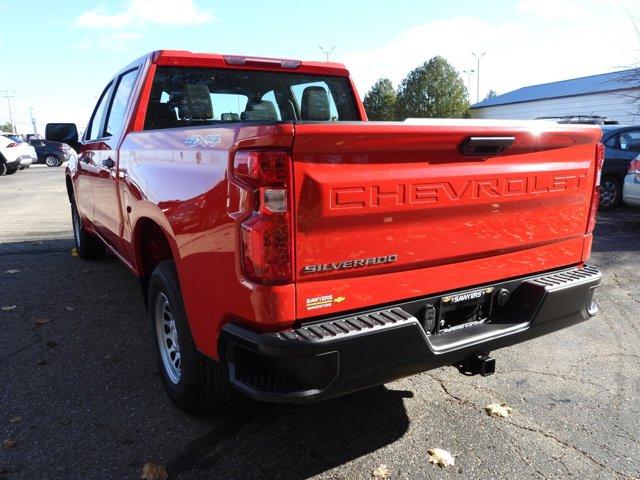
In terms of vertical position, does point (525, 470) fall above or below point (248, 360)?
below

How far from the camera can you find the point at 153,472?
2.52 metres

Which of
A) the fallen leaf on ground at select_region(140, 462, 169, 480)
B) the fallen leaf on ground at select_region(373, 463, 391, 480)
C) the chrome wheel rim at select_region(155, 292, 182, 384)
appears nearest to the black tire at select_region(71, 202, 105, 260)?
the chrome wheel rim at select_region(155, 292, 182, 384)

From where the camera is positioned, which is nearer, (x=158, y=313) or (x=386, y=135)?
(x=386, y=135)

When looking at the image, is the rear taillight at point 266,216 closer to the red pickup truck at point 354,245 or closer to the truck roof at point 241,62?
the red pickup truck at point 354,245

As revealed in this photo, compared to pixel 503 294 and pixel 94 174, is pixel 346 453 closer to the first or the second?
pixel 503 294

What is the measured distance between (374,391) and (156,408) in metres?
1.33

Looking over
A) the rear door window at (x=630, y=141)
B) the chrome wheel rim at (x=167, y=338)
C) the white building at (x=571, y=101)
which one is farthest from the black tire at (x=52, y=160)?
the chrome wheel rim at (x=167, y=338)

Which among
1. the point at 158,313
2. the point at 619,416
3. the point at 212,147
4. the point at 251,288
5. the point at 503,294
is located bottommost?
the point at 619,416

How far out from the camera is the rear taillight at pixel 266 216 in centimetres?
200

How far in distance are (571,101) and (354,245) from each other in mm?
40324

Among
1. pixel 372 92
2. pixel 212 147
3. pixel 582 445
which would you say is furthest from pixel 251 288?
pixel 372 92

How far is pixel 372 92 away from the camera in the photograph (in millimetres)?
75062

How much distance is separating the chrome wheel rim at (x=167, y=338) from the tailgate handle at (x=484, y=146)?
6.17 ft

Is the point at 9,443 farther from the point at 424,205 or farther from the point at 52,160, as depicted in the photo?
the point at 52,160
